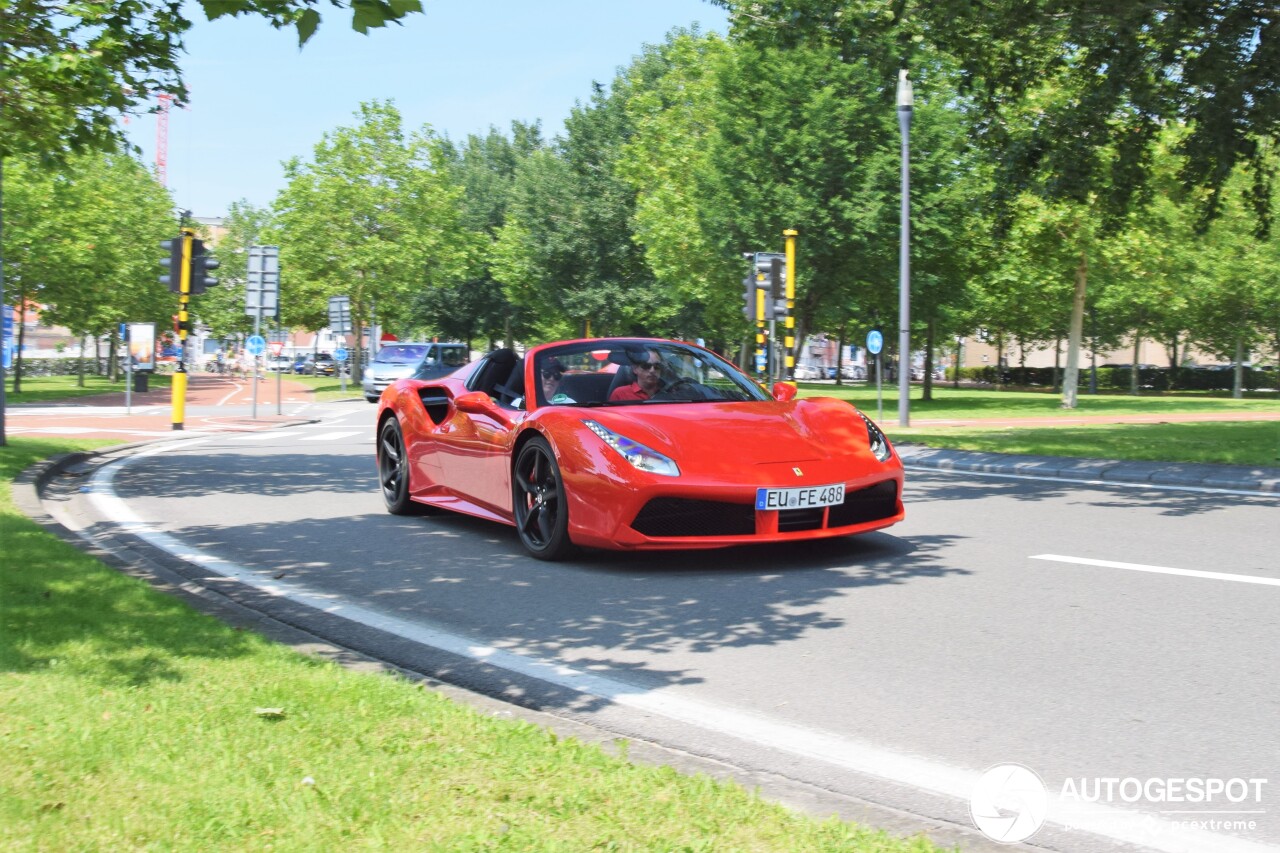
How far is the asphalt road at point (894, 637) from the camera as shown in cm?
381

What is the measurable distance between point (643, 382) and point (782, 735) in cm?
427

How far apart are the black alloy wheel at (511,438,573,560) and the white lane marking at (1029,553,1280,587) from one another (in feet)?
8.99

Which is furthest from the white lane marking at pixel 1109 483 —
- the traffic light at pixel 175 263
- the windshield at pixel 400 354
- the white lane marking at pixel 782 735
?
the windshield at pixel 400 354

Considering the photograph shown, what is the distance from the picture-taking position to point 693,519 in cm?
704

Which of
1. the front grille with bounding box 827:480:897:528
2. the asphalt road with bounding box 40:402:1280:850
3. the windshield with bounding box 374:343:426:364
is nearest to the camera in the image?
the asphalt road with bounding box 40:402:1280:850

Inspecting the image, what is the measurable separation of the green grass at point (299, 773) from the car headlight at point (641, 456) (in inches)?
97.6

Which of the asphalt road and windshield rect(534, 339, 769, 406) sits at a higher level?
windshield rect(534, 339, 769, 406)

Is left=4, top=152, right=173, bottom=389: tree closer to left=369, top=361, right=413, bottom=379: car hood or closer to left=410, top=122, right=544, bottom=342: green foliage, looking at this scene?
left=369, top=361, right=413, bottom=379: car hood

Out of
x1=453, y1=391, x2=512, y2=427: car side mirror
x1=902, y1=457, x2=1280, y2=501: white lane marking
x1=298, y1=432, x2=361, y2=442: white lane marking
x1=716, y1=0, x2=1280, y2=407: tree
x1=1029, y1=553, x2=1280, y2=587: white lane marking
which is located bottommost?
x1=1029, y1=553, x2=1280, y2=587: white lane marking

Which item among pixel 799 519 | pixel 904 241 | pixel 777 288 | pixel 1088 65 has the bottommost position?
pixel 799 519

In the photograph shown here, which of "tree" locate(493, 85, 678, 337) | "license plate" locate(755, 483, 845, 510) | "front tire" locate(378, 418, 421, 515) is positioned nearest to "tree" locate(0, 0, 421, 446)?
"front tire" locate(378, 418, 421, 515)

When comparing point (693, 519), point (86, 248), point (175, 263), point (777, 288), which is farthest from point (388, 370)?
Result: point (693, 519)

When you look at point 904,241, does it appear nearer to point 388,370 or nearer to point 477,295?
point 388,370

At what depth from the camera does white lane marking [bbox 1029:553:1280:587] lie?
21.8 ft
